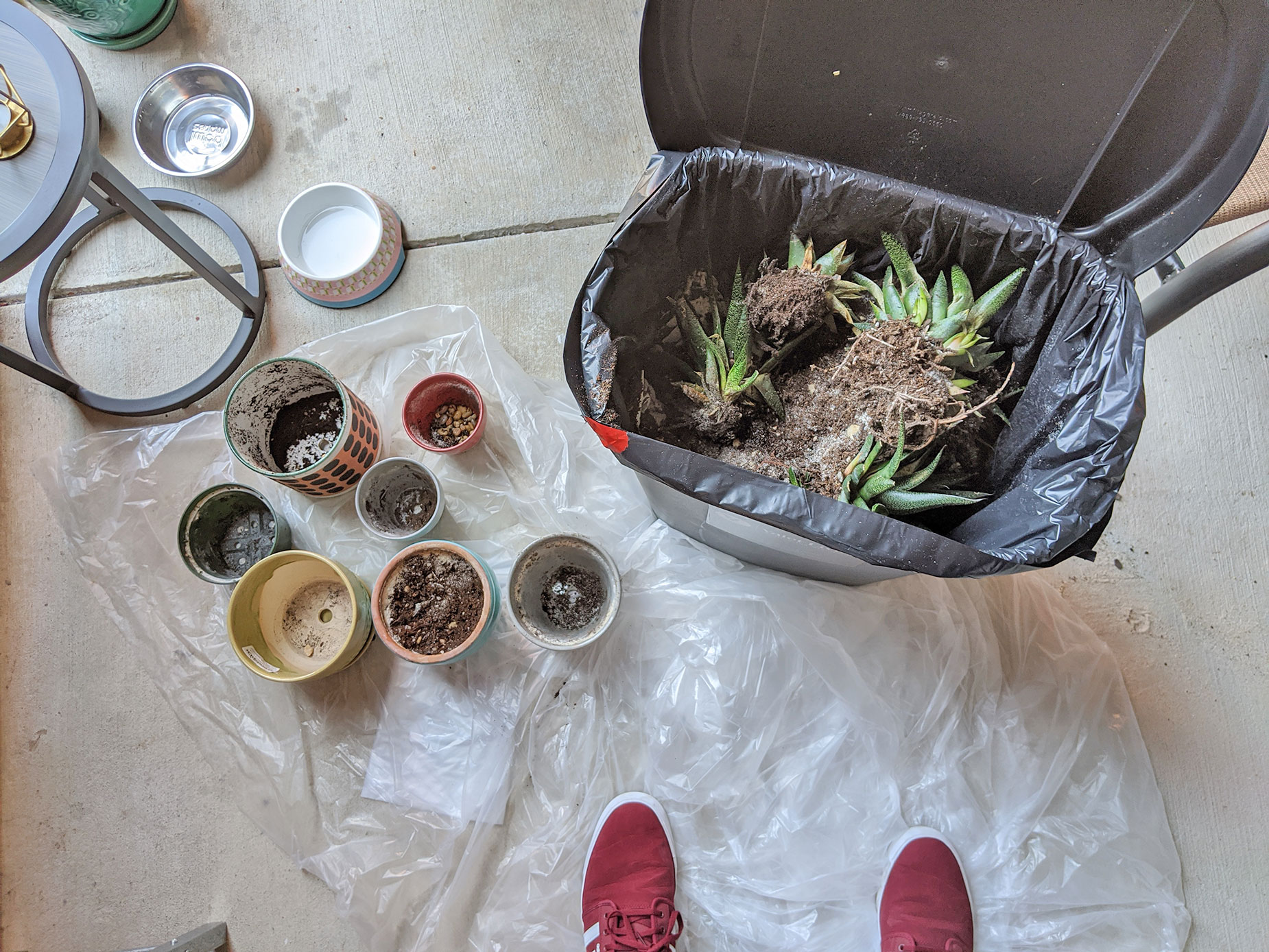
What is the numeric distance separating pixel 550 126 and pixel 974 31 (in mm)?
855

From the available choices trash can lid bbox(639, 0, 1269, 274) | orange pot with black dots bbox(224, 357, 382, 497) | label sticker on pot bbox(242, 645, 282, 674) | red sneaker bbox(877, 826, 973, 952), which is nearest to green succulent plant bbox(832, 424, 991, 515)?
trash can lid bbox(639, 0, 1269, 274)

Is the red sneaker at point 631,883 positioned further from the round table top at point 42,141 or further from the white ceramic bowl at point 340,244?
the round table top at point 42,141

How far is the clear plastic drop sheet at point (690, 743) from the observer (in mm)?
1045

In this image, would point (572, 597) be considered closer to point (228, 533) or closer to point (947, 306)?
point (228, 533)

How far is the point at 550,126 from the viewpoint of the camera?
1.42 m

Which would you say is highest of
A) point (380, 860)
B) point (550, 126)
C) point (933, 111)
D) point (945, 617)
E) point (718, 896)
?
point (933, 111)

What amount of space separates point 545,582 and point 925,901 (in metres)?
0.70

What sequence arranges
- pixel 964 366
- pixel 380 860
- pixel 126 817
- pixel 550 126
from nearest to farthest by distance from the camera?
pixel 964 366 < pixel 380 860 < pixel 126 817 < pixel 550 126

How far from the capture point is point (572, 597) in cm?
113

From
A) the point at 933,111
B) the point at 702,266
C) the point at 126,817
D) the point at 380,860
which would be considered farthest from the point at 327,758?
the point at 933,111

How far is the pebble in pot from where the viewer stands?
1.05 m

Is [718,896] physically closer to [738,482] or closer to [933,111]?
[738,482]

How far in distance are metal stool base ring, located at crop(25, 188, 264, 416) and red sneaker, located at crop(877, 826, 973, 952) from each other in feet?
4.55

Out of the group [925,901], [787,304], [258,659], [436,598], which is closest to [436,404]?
[436,598]
